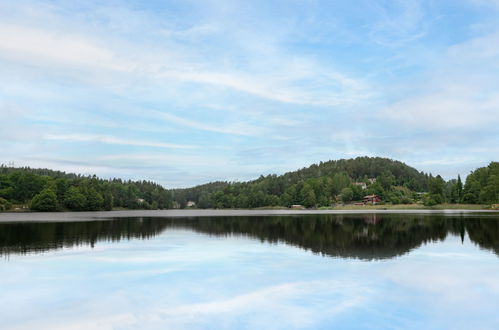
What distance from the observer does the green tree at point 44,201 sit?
529 ft

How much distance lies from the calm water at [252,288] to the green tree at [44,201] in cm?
13936

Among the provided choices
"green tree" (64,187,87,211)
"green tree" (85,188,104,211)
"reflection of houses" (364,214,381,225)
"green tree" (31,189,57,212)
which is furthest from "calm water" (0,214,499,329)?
"green tree" (85,188,104,211)

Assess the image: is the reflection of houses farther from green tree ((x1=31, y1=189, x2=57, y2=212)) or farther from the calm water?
green tree ((x1=31, y1=189, x2=57, y2=212))

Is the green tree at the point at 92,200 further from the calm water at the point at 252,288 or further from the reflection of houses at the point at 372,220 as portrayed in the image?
the calm water at the point at 252,288

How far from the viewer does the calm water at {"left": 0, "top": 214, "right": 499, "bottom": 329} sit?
622 inches

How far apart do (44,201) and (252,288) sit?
537 feet

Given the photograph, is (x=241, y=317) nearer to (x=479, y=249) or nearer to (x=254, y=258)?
(x=254, y=258)

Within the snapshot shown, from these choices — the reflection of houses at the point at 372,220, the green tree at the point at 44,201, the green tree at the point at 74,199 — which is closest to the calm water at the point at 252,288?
the reflection of houses at the point at 372,220

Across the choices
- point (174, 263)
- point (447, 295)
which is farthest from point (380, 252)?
point (174, 263)

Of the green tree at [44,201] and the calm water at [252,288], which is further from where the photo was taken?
the green tree at [44,201]

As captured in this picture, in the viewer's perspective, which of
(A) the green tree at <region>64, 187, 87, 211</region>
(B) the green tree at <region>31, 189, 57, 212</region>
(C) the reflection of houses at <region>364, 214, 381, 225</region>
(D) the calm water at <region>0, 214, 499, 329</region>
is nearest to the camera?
(D) the calm water at <region>0, 214, 499, 329</region>

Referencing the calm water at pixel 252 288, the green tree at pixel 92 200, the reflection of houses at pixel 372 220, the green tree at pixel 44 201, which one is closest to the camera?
the calm water at pixel 252 288

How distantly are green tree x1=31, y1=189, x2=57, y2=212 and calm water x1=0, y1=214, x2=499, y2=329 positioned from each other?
5487 inches

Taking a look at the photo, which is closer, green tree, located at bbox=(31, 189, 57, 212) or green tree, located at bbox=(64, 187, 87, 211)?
green tree, located at bbox=(31, 189, 57, 212)
